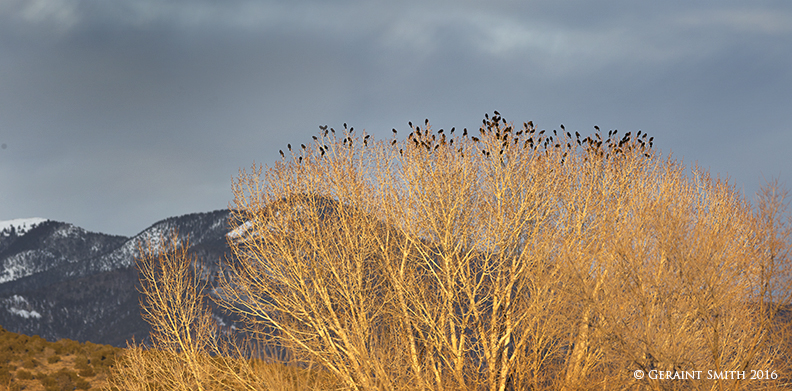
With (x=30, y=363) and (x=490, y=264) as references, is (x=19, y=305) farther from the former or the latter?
(x=490, y=264)

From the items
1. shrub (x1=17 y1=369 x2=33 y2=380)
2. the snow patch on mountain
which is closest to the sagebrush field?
shrub (x1=17 y1=369 x2=33 y2=380)

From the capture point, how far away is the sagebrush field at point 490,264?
19281 mm

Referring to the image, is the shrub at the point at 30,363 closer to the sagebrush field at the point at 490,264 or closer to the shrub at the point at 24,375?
the shrub at the point at 24,375

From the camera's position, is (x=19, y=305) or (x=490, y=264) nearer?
(x=490, y=264)

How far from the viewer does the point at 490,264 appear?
75.8ft

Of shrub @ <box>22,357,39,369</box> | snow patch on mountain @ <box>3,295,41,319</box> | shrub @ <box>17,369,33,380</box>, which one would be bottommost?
shrub @ <box>17,369,33,380</box>

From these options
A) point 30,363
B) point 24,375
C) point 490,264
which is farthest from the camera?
point 30,363

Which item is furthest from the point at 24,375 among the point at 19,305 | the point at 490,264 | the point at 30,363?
the point at 19,305

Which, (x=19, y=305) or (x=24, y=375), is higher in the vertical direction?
(x=19, y=305)

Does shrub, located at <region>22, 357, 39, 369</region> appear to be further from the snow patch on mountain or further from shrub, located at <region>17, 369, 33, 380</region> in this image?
the snow patch on mountain

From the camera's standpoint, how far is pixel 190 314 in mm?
23266

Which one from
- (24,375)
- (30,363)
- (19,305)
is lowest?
(24,375)

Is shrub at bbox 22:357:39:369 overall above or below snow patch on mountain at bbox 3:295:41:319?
below

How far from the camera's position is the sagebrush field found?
63.3 ft
